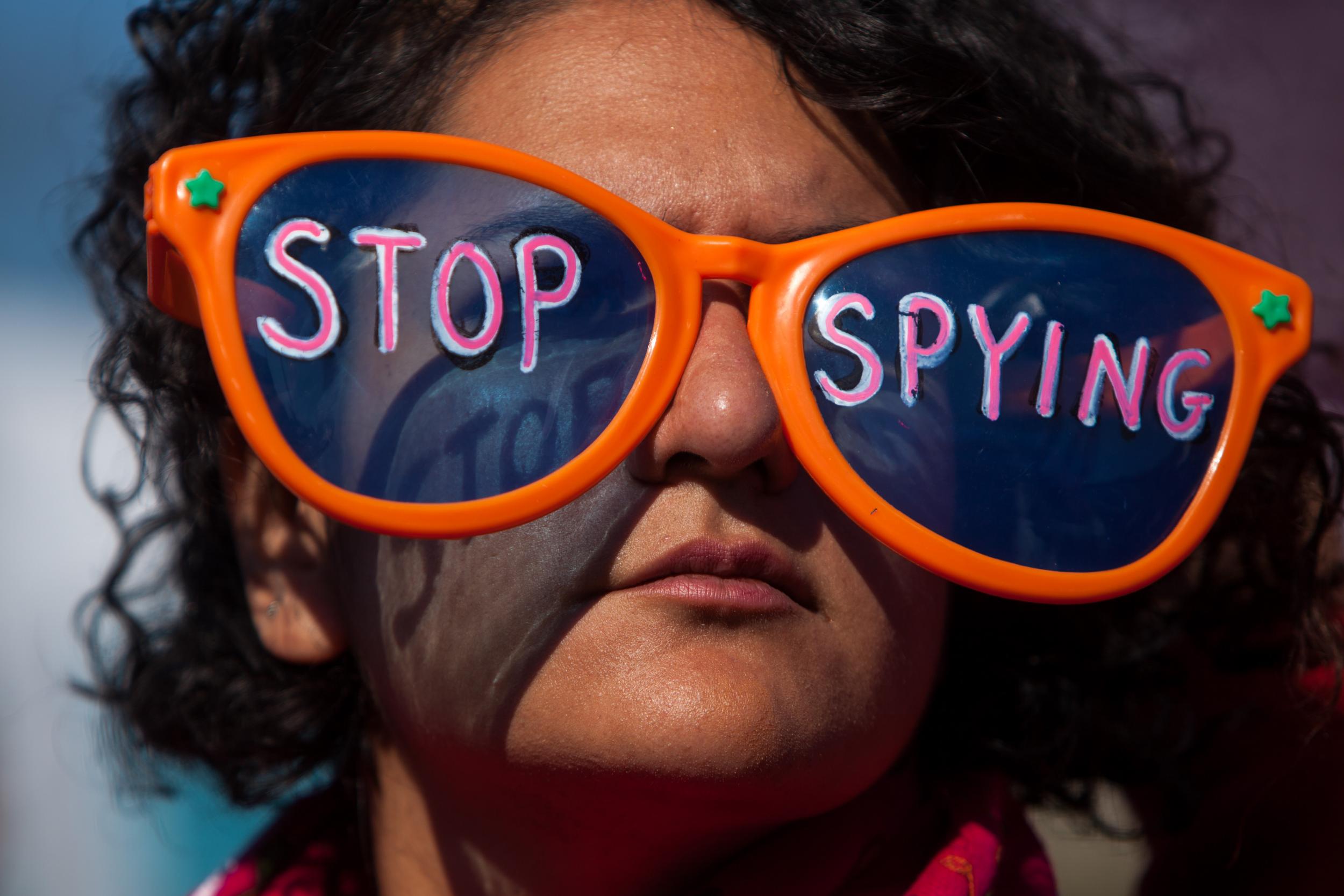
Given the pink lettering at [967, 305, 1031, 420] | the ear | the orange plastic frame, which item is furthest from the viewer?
the ear

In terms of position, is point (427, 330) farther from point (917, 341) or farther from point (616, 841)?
point (616, 841)

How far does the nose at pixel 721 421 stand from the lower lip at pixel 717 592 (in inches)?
3.8

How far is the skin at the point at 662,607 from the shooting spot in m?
1.03

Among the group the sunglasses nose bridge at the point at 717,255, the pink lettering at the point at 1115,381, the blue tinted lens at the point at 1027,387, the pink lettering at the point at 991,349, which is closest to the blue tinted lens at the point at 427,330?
the sunglasses nose bridge at the point at 717,255

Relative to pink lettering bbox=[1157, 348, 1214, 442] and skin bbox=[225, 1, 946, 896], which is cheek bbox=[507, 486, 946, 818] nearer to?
skin bbox=[225, 1, 946, 896]

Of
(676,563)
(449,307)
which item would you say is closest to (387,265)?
(449,307)

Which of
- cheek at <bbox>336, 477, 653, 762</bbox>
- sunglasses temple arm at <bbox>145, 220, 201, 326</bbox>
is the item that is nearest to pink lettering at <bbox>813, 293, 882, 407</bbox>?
cheek at <bbox>336, 477, 653, 762</bbox>

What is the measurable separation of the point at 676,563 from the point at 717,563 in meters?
0.04

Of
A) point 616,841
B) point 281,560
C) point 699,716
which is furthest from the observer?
point 281,560

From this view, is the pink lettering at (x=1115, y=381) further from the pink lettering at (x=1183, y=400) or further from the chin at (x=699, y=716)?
the chin at (x=699, y=716)

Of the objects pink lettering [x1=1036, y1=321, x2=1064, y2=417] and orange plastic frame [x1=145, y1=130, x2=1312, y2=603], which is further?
pink lettering [x1=1036, y1=321, x2=1064, y2=417]

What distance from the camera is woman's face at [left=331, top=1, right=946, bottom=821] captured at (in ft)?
3.38

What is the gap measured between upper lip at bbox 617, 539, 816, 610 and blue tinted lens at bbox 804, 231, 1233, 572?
126mm

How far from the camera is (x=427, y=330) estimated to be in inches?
40.1
